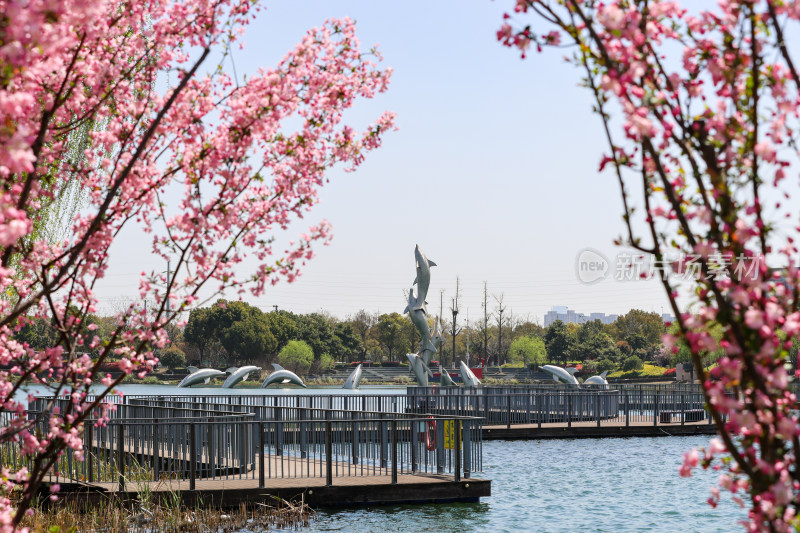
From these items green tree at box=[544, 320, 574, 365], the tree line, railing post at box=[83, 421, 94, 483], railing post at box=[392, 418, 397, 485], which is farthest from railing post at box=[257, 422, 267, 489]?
green tree at box=[544, 320, 574, 365]

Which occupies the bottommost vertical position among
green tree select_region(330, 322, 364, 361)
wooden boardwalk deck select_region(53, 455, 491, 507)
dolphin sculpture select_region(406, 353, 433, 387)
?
wooden boardwalk deck select_region(53, 455, 491, 507)

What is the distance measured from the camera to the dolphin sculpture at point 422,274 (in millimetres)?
39750

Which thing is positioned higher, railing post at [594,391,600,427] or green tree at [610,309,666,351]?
green tree at [610,309,666,351]

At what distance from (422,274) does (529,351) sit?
6567 cm

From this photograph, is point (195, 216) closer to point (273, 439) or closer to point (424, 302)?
point (273, 439)

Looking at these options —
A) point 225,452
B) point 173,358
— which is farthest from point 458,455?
point 173,358

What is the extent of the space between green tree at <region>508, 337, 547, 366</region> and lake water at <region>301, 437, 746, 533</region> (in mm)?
76710

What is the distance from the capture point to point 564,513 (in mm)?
16297

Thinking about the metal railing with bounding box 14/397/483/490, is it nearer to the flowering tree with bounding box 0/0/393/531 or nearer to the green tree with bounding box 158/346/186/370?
the flowering tree with bounding box 0/0/393/531

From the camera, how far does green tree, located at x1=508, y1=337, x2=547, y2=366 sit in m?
103

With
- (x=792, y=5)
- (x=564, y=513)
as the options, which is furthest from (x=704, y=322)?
(x=564, y=513)

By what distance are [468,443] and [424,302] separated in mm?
25266

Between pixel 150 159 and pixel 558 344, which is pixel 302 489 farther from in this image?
pixel 558 344

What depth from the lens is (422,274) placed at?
39719 mm
